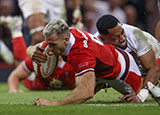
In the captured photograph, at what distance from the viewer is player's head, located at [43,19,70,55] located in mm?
4457

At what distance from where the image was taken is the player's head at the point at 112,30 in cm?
526

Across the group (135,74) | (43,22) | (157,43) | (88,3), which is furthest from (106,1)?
(135,74)

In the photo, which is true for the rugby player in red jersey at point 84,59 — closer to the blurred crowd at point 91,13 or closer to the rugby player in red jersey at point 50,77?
the rugby player in red jersey at point 50,77

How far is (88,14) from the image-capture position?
466 inches

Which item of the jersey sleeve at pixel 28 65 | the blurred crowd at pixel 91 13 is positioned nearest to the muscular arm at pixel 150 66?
the jersey sleeve at pixel 28 65

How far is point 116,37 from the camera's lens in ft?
17.4

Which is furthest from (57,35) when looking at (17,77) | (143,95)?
(17,77)

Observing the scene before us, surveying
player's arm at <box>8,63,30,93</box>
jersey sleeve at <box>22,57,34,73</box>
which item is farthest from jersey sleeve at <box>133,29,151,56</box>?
player's arm at <box>8,63,30,93</box>

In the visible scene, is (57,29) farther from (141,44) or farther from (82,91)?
(141,44)

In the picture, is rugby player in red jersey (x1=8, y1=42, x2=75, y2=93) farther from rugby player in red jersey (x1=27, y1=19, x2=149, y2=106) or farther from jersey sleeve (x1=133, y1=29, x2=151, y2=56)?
rugby player in red jersey (x1=27, y1=19, x2=149, y2=106)

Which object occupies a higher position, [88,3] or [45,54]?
[45,54]

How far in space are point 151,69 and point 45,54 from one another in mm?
1293

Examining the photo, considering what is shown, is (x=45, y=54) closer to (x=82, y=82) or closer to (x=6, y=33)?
(x=82, y=82)

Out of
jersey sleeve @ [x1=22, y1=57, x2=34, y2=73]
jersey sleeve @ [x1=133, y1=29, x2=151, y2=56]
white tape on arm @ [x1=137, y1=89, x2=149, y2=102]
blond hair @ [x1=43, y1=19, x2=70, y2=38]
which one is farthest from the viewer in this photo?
jersey sleeve @ [x1=22, y1=57, x2=34, y2=73]
